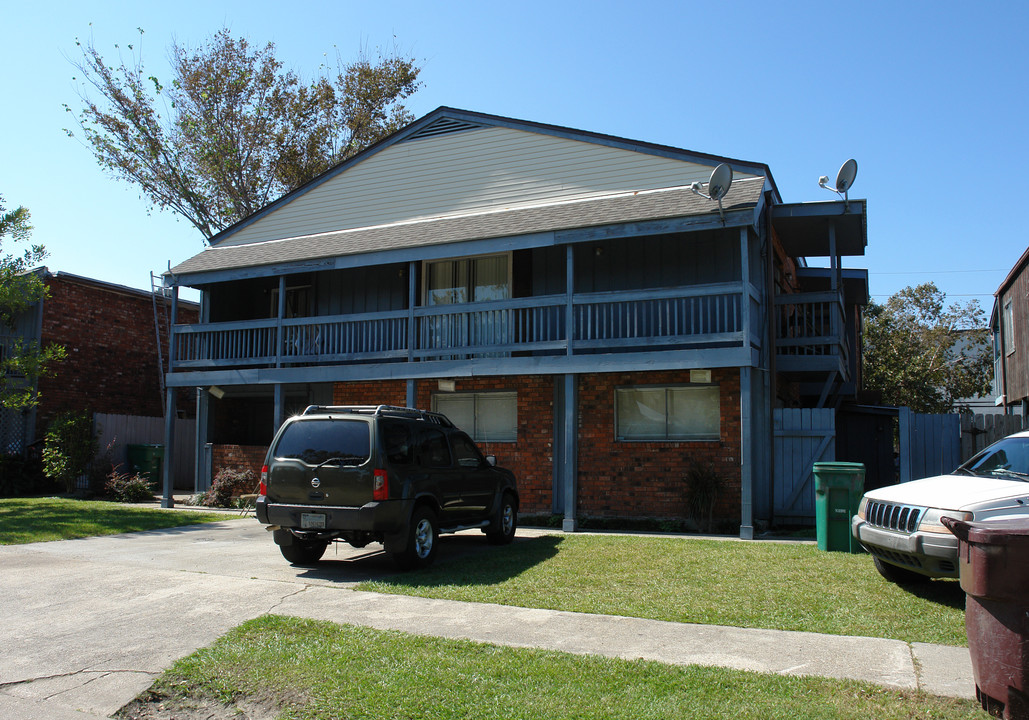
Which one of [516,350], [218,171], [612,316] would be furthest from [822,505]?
[218,171]

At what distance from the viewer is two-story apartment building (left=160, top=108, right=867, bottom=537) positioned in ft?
43.1

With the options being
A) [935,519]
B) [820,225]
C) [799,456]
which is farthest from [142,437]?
[935,519]

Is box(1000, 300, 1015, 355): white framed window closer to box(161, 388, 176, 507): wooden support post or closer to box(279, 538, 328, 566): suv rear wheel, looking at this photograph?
box(279, 538, 328, 566): suv rear wheel

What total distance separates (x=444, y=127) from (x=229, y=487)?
28.8 feet

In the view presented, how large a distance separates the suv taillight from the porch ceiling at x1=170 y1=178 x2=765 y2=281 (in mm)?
6300

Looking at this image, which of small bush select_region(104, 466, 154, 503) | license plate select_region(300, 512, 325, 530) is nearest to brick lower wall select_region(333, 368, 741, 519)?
license plate select_region(300, 512, 325, 530)

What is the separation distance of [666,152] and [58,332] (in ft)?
53.3

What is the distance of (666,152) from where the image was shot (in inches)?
574

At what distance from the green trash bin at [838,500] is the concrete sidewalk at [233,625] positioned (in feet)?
13.3

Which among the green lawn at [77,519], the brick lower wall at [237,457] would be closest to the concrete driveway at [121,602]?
the green lawn at [77,519]

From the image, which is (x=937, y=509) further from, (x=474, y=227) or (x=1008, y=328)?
(x=1008, y=328)

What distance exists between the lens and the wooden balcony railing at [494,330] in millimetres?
12898

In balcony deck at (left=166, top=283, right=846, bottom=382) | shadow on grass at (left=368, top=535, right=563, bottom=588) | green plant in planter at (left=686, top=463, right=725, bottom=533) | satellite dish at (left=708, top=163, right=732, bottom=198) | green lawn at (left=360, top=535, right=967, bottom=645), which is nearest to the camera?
green lawn at (left=360, top=535, right=967, bottom=645)

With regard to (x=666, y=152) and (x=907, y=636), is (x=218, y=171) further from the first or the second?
(x=907, y=636)
